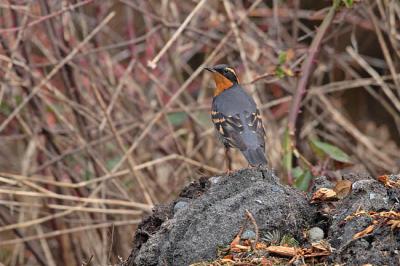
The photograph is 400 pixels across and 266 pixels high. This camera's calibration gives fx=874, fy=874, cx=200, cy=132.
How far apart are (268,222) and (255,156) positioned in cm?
198

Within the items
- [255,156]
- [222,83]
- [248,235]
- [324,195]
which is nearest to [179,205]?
[248,235]

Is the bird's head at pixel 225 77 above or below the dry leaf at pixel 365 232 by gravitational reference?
below

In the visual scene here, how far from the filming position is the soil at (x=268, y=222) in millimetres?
3439

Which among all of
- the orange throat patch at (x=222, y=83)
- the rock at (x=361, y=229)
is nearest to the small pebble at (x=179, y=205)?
the rock at (x=361, y=229)

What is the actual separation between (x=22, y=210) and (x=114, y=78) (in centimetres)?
162

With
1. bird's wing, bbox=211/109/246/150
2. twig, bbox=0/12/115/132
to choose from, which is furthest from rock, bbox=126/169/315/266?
twig, bbox=0/12/115/132

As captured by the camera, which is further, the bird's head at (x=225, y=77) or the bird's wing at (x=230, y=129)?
the bird's head at (x=225, y=77)

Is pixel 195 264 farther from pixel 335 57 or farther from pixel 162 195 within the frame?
pixel 335 57

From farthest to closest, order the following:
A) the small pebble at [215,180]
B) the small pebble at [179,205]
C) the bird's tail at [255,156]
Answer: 1. the bird's tail at [255,156]
2. the small pebble at [215,180]
3. the small pebble at [179,205]

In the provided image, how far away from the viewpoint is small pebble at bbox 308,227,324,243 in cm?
363

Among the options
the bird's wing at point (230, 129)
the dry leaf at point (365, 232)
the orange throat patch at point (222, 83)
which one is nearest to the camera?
the dry leaf at point (365, 232)

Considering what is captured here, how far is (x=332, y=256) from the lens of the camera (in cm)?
342

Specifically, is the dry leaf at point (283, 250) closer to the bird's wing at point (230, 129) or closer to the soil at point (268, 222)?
the soil at point (268, 222)

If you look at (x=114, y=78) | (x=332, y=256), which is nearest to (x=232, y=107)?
(x=114, y=78)
